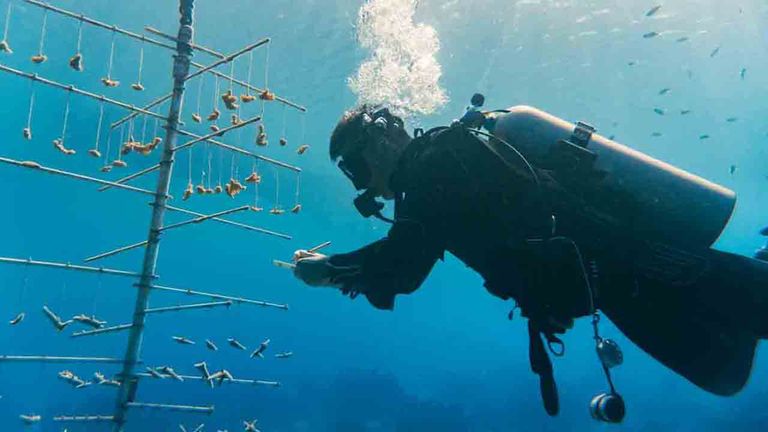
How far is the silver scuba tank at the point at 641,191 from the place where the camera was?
3.39m

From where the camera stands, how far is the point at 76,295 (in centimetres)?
5894

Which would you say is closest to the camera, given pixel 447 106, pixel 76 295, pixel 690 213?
pixel 690 213

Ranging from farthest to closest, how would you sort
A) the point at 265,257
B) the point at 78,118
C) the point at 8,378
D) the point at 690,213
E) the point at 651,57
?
the point at 265,257 → the point at 8,378 → the point at 78,118 → the point at 651,57 → the point at 690,213

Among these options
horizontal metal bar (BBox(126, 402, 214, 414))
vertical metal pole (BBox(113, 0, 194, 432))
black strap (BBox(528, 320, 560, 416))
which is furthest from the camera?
vertical metal pole (BBox(113, 0, 194, 432))

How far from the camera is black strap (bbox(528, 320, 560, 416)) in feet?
11.7

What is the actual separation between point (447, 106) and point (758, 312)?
98.3ft

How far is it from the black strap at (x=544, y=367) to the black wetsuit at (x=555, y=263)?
0.10m

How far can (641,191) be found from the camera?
3465 mm

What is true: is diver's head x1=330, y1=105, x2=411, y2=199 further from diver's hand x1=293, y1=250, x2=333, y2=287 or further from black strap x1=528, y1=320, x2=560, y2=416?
black strap x1=528, y1=320, x2=560, y2=416

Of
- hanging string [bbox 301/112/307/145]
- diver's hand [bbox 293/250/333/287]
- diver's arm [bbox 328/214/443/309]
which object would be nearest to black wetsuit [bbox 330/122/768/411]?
diver's arm [bbox 328/214/443/309]

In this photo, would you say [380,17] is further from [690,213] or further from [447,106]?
[690,213]

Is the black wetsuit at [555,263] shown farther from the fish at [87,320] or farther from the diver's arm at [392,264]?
the fish at [87,320]

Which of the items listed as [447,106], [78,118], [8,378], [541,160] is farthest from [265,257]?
[541,160]

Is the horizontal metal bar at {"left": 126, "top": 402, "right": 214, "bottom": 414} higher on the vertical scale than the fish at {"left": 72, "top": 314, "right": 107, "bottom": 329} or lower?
lower
